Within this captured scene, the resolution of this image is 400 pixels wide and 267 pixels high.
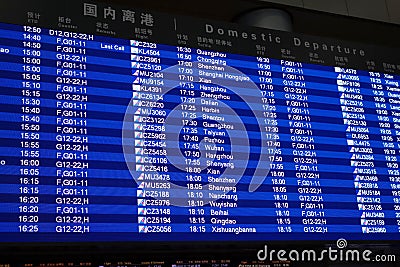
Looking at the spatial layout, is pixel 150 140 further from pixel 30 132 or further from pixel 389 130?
pixel 389 130

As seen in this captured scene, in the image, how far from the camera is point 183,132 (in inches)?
87.2

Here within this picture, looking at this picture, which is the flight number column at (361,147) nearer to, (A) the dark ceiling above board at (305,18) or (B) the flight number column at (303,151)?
(B) the flight number column at (303,151)

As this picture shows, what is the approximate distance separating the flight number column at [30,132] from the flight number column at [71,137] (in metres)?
0.06

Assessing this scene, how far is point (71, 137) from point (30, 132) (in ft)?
0.40

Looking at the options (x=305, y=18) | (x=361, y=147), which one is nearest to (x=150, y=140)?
(x=361, y=147)

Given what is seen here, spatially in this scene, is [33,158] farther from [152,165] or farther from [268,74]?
[268,74]

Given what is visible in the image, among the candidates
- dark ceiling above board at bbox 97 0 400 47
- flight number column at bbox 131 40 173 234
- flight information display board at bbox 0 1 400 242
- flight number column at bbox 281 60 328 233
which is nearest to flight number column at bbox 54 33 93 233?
flight information display board at bbox 0 1 400 242

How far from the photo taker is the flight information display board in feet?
6.64

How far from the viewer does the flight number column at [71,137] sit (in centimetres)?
199

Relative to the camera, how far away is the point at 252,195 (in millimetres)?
2230

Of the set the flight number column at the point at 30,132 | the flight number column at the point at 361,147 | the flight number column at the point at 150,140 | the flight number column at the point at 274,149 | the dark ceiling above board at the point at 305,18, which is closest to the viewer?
the flight number column at the point at 30,132

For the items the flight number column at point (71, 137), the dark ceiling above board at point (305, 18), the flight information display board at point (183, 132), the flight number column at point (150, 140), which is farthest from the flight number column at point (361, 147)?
the flight number column at point (71, 137)

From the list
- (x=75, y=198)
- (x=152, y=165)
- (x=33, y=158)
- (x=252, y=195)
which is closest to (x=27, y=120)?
(x=33, y=158)

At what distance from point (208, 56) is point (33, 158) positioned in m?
0.72
